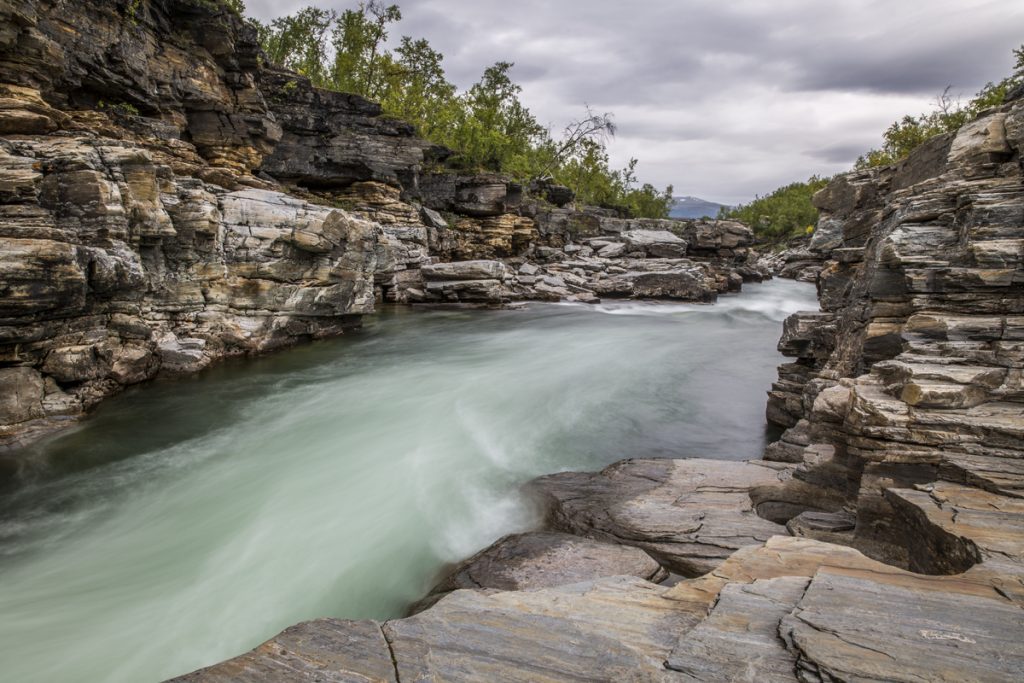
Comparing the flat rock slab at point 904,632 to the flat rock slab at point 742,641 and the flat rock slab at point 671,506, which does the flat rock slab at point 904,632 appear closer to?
the flat rock slab at point 742,641

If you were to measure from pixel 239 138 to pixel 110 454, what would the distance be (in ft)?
47.1

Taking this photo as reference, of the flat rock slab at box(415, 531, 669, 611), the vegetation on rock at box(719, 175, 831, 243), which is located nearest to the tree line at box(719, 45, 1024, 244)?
the vegetation on rock at box(719, 175, 831, 243)

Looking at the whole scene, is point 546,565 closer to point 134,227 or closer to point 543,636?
point 543,636

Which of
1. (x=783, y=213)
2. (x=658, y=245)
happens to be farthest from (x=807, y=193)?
(x=658, y=245)

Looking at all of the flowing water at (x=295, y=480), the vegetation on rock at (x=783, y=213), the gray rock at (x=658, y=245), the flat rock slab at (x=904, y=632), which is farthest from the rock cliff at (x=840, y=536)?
the vegetation on rock at (x=783, y=213)

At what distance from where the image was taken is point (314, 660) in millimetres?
2680

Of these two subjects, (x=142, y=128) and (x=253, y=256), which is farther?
(x=142, y=128)

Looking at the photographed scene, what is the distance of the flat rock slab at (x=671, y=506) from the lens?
508 cm

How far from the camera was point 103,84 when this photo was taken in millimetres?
13250

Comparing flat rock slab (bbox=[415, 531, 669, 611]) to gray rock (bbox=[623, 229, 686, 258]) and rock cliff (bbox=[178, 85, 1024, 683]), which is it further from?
gray rock (bbox=[623, 229, 686, 258])

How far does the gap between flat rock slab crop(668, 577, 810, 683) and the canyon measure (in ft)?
0.05

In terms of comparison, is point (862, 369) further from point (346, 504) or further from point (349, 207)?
point (349, 207)

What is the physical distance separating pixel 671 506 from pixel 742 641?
332 centimetres

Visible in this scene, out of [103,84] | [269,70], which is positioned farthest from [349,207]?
[103,84]
